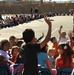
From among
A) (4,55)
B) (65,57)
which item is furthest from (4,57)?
(65,57)

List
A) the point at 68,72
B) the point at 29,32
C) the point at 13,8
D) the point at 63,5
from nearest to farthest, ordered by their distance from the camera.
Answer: the point at 29,32 < the point at 68,72 < the point at 13,8 < the point at 63,5

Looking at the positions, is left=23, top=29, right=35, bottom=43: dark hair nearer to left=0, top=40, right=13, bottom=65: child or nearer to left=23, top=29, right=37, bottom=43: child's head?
left=23, top=29, right=37, bottom=43: child's head

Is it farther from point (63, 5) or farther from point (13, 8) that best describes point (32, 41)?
point (63, 5)

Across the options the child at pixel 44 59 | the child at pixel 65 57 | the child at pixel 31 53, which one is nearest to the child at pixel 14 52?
the child at pixel 44 59

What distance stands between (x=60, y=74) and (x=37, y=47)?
1218 millimetres

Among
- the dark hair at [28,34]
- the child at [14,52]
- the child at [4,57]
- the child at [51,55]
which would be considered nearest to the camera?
the dark hair at [28,34]

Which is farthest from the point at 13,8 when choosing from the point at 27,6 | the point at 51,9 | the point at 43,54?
the point at 43,54

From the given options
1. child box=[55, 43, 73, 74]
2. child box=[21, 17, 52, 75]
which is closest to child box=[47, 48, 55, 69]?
child box=[55, 43, 73, 74]

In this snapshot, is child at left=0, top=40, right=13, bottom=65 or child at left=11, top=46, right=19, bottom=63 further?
child at left=11, top=46, right=19, bottom=63

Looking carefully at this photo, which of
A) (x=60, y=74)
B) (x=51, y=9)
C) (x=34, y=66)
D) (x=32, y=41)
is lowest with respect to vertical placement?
(x=51, y=9)

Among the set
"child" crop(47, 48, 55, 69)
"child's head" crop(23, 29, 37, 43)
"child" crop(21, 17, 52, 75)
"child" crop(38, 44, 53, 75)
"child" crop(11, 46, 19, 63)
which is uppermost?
"child's head" crop(23, 29, 37, 43)

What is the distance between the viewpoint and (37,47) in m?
5.84

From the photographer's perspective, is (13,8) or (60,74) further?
(13,8)

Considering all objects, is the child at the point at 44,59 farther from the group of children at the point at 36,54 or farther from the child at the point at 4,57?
the child at the point at 4,57
